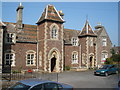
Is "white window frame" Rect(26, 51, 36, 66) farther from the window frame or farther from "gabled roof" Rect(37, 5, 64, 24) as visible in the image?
"gabled roof" Rect(37, 5, 64, 24)

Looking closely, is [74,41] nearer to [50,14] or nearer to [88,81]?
[50,14]

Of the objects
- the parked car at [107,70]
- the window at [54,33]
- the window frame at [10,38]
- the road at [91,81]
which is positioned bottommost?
the road at [91,81]

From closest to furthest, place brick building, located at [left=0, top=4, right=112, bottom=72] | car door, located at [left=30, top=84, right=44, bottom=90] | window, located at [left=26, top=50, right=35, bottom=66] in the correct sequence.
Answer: car door, located at [left=30, top=84, right=44, bottom=90] → brick building, located at [left=0, top=4, right=112, bottom=72] → window, located at [left=26, top=50, right=35, bottom=66]

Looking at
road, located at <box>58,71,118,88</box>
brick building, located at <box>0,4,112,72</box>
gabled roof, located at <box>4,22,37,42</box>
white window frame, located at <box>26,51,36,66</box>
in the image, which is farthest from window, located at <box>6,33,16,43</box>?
road, located at <box>58,71,118,88</box>

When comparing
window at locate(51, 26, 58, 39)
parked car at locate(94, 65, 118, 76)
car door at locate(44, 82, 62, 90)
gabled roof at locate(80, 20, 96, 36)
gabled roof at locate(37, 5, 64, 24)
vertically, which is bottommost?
parked car at locate(94, 65, 118, 76)

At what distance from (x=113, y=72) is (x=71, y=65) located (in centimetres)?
874

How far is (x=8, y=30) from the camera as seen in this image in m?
21.3

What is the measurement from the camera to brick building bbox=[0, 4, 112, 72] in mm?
21016

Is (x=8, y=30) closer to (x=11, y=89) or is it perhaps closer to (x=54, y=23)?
(x=54, y=23)

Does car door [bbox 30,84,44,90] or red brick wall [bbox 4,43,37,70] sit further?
red brick wall [bbox 4,43,37,70]

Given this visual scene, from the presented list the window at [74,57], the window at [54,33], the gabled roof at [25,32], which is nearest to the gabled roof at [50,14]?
the window at [54,33]

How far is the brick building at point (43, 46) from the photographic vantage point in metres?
21.0

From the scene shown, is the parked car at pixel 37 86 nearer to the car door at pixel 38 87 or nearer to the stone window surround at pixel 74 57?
the car door at pixel 38 87

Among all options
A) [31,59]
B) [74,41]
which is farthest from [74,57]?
[31,59]
